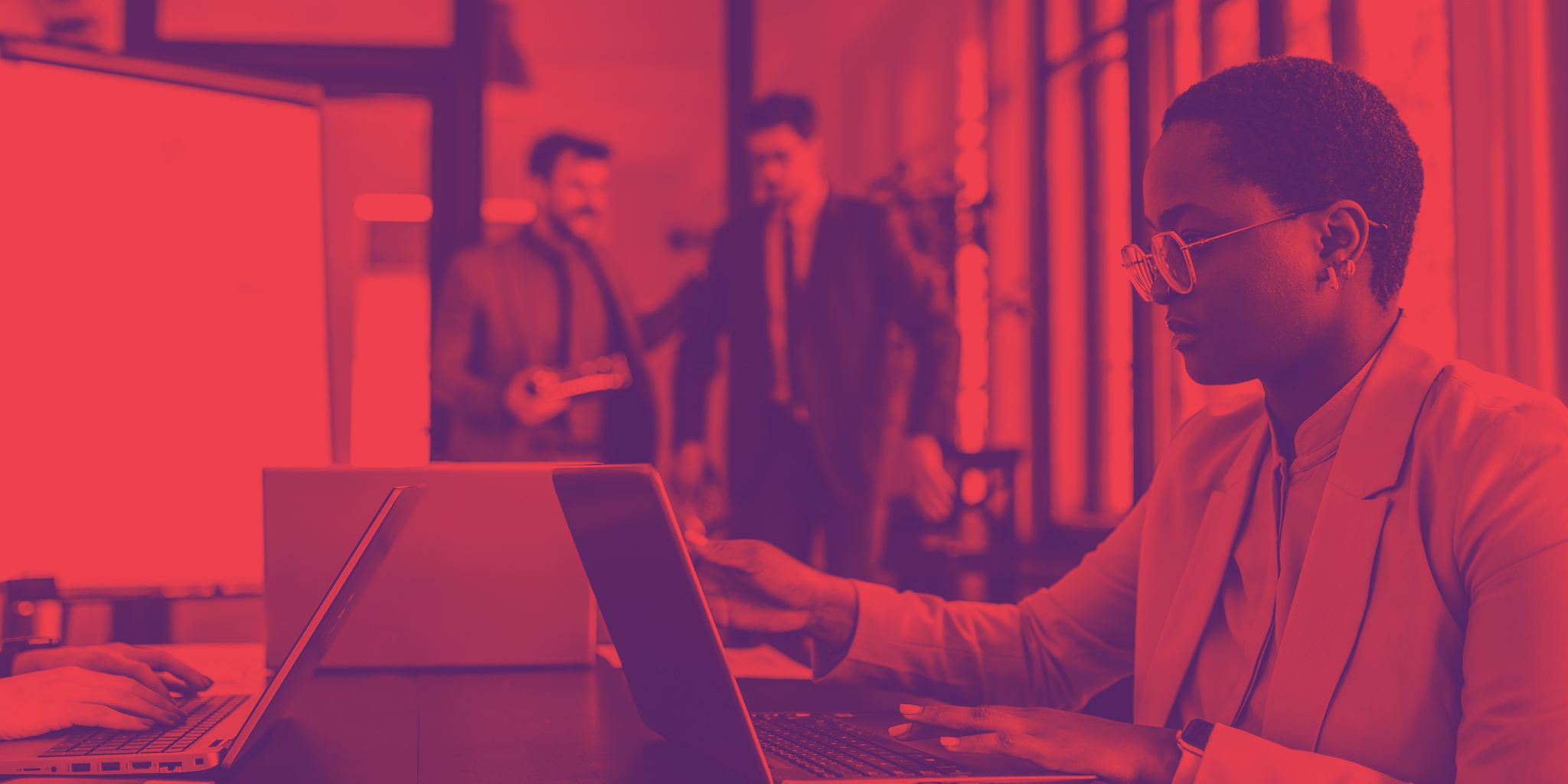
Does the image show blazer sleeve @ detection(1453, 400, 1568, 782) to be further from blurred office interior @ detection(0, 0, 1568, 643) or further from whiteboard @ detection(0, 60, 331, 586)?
whiteboard @ detection(0, 60, 331, 586)

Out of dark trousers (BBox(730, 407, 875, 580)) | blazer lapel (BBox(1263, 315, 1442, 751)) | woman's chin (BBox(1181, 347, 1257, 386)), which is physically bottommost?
dark trousers (BBox(730, 407, 875, 580))

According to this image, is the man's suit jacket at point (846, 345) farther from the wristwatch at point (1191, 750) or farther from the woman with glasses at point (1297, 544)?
the wristwatch at point (1191, 750)

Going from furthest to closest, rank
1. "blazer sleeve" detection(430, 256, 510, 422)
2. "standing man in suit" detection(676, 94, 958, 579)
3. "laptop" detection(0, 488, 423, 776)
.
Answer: "blazer sleeve" detection(430, 256, 510, 422), "standing man in suit" detection(676, 94, 958, 579), "laptop" detection(0, 488, 423, 776)

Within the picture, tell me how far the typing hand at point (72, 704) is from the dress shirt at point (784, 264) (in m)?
2.44

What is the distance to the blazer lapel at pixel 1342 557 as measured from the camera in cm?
98

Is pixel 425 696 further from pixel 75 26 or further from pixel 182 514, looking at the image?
pixel 75 26

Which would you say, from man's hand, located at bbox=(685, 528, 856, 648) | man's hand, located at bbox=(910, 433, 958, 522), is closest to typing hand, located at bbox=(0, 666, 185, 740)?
man's hand, located at bbox=(685, 528, 856, 648)

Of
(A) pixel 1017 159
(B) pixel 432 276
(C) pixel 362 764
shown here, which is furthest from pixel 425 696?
(A) pixel 1017 159

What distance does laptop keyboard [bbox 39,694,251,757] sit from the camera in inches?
38.1

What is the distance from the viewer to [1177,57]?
396cm

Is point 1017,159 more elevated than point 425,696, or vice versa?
point 1017,159

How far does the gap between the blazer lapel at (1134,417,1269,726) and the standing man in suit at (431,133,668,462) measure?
275 cm

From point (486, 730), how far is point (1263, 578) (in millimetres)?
770

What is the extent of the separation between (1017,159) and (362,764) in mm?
4362
